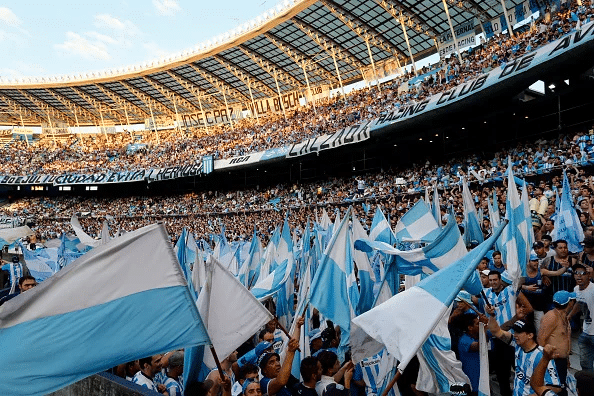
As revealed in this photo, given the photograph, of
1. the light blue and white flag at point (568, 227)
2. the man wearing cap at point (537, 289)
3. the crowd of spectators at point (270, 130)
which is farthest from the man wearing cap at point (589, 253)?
the crowd of spectators at point (270, 130)

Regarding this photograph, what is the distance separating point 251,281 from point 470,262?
701cm

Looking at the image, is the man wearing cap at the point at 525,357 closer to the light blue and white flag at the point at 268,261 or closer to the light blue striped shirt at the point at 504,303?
the light blue striped shirt at the point at 504,303

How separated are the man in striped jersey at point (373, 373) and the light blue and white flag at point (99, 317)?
2.26 meters

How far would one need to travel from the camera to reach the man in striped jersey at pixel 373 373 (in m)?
4.83

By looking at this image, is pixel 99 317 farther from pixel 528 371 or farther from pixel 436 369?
pixel 528 371

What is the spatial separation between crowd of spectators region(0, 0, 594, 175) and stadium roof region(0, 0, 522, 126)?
306cm

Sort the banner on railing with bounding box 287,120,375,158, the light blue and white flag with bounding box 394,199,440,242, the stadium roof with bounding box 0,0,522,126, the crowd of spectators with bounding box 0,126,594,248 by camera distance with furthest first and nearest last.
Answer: the stadium roof with bounding box 0,0,522,126
the banner on railing with bounding box 287,120,375,158
the crowd of spectators with bounding box 0,126,594,248
the light blue and white flag with bounding box 394,199,440,242

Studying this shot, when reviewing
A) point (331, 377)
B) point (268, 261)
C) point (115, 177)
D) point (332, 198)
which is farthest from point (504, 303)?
point (115, 177)

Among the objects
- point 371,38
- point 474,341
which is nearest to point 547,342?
point 474,341

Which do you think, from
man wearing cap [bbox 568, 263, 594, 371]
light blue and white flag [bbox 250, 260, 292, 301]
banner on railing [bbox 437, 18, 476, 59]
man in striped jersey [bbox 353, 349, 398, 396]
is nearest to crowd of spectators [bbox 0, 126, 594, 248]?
light blue and white flag [bbox 250, 260, 292, 301]

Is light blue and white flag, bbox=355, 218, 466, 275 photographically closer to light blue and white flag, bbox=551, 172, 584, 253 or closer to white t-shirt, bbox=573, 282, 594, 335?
white t-shirt, bbox=573, 282, 594, 335

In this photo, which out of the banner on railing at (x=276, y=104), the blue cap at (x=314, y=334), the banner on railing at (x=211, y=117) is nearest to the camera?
the blue cap at (x=314, y=334)

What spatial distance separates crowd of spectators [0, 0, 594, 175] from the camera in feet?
68.7

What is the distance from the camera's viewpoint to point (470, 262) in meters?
4.05
